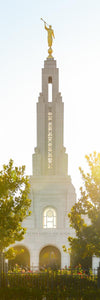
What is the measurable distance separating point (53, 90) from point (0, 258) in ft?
130

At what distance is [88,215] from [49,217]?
26936 millimetres

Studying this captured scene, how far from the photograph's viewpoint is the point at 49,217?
183ft

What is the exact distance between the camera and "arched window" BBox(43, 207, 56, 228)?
182 ft

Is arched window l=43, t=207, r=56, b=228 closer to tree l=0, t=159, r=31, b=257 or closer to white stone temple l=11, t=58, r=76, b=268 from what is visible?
white stone temple l=11, t=58, r=76, b=268

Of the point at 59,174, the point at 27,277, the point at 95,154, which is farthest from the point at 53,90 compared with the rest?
the point at 27,277

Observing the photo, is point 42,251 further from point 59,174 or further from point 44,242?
point 59,174

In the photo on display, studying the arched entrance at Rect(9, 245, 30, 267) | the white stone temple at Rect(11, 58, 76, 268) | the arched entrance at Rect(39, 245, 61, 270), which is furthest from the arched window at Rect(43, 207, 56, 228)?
the arched entrance at Rect(9, 245, 30, 267)

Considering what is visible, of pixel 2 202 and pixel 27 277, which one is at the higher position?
pixel 2 202

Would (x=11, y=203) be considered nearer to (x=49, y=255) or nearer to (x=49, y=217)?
(x=49, y=255)

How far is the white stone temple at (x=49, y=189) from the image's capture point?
162 feet

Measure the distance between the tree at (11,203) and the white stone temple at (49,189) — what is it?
1988 centimetres

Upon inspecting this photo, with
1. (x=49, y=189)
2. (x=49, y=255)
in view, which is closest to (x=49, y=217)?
(x=49, y=189)

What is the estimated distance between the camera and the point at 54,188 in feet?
183

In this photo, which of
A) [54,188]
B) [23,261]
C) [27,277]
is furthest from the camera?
[54,188]
